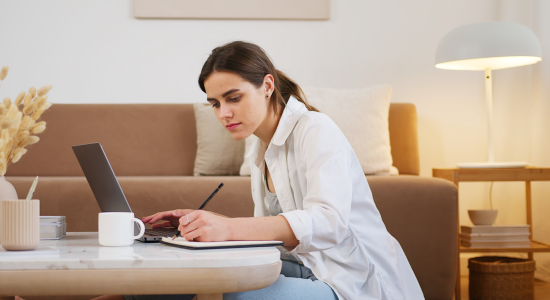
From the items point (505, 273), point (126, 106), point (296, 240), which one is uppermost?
point (126, 106)

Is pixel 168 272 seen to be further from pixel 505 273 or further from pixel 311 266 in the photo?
pixel 505 273

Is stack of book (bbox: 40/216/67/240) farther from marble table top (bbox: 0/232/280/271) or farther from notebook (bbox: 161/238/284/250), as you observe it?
notebook (bbox: 161/238/284/250)

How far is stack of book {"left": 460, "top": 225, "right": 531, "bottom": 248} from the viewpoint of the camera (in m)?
2.13

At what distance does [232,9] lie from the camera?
2.75 meters

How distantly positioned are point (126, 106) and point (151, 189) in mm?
849

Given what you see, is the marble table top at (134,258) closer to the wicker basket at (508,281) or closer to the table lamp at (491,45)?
the wicker basket at (508,281)

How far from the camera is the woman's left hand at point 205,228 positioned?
80 centimetres

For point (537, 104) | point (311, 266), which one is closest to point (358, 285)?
point (311, 266)

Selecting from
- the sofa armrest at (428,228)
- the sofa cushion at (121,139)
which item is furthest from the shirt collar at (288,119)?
the sofa cushion at (121,139)

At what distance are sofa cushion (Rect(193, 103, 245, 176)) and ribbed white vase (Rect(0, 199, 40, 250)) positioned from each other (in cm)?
163

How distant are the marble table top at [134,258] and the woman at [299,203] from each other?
8cm

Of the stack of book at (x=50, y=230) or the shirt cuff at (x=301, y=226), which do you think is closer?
the shirt cuff at (x=301, y=226)

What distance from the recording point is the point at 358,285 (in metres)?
0.99

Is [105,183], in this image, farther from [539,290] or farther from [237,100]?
[539,290]
